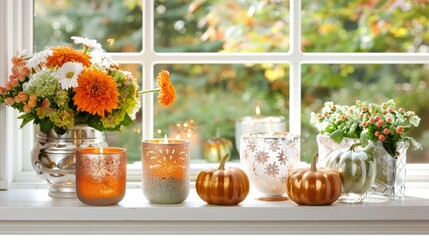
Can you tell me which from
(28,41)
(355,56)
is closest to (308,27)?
(355,56)

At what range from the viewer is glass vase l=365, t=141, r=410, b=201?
6.75ft

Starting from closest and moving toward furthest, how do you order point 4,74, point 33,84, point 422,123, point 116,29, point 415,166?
1. point 33,84
2. point 4,74
3. point 415,166
4. point 116,29
5. point 422,123

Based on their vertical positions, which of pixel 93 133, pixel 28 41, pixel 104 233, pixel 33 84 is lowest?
pixel 104 233

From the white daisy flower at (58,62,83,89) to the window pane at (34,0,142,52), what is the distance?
401 mm

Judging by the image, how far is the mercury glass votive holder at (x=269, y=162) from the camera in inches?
80.8

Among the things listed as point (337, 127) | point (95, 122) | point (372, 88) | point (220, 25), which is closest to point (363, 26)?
point (372, 88)

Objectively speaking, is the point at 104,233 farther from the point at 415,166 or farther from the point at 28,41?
the point at 415,166

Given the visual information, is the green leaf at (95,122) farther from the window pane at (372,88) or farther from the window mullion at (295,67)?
the window pane at (372,88)

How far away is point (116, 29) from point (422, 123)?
48.6 inches

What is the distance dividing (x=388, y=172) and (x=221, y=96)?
2.83ft

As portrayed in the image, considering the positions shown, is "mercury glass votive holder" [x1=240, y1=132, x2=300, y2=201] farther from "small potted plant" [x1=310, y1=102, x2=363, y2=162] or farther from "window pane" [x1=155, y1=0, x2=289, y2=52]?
"window pane" [x1=155, y1=0, x2=289, y2=52]

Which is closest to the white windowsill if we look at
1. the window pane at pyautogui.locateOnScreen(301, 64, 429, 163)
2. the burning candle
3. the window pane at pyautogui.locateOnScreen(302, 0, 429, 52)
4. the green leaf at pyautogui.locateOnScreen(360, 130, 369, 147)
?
the green leaf at pyautogui.locateOnScreen(360, 130, 369, 147)

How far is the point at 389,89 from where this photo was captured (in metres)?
3.04

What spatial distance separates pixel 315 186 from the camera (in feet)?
6.36
